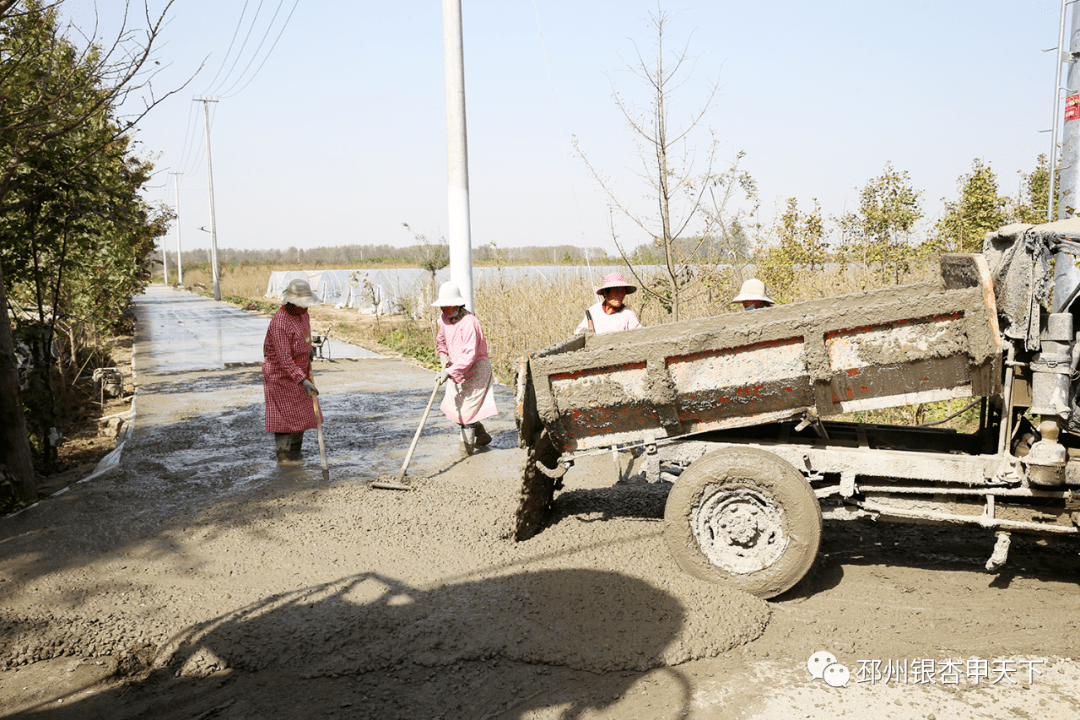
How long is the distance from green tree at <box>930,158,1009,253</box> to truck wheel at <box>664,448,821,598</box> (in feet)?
24.4

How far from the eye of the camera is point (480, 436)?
740 centimetres

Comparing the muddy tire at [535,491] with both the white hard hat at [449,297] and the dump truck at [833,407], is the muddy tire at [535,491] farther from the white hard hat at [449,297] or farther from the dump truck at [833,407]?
the white hard hat at [449,297]

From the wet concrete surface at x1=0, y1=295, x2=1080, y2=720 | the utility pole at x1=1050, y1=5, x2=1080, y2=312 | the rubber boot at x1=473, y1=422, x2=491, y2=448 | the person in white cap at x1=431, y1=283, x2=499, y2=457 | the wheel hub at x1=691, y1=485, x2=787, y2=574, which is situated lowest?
the wet concrete surface at x1=0, y1=295, x2=1080, y2=720

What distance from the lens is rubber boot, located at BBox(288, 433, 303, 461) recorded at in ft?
23.0

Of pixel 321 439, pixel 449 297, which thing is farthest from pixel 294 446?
pixel 449 297

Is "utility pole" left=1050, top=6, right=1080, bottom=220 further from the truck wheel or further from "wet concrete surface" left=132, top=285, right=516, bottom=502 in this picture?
"wet concrete surface" left=132, top=285, right=516, bottom=502

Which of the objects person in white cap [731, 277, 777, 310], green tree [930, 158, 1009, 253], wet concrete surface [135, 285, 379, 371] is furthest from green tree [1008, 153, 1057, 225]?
wet concrete surface [135, 285, 379, 371]

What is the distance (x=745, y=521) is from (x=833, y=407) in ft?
2.50

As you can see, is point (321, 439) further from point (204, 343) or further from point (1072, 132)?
point (204, 343)

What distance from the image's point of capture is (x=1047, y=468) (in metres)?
3.54

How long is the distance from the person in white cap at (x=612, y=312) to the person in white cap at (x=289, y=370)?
8.44 ft

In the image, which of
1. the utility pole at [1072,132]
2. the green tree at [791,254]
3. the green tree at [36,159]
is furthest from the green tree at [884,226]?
the green tree at [36,159]

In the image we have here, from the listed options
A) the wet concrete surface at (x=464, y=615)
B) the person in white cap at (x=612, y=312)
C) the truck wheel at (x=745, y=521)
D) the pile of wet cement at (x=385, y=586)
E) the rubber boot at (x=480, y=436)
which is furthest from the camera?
the rubber boot at (x=480, y=436)

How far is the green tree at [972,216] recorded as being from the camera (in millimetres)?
9609
